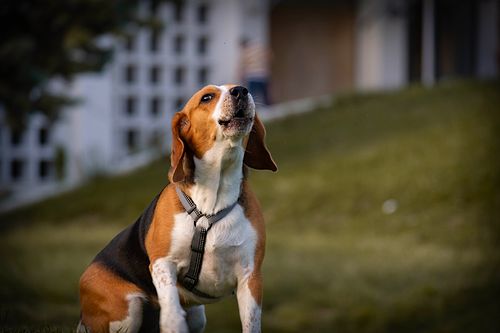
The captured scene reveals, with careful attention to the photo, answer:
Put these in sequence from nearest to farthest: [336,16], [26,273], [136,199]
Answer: [26,273] → [136,199] → [336,16]

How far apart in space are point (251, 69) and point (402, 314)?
757 centimetres

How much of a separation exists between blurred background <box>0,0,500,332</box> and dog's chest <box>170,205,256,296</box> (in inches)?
35.1

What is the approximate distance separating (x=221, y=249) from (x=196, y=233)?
118mm

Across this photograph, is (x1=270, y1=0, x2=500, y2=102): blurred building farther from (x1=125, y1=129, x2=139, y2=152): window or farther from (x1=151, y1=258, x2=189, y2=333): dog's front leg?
(x1=151, y1=258, x2=189, y2=333): dog's front leg

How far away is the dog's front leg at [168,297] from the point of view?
3.61m

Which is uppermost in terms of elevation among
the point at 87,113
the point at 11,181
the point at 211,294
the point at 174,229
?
the point at 174,229

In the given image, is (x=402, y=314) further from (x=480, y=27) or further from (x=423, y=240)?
(x=480, y=27)

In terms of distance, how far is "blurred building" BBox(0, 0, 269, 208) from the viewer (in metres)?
13.2

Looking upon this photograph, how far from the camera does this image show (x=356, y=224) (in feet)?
32.9

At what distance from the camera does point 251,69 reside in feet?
47.3

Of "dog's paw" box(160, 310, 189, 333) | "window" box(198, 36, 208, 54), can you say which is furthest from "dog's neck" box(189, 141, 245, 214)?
"window" box(198, 36, 208, 54)

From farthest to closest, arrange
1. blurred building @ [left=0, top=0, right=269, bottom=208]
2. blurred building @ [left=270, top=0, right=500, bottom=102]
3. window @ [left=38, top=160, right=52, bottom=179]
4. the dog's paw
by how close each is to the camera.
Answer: blurred building @ [left=270, top=0, right=500, bottom=102] → window @ [left=38, top=160, right=52, bottom=179] → blurred building @ [left=0, top=0, right=269, bottom=208] → the dog's paw

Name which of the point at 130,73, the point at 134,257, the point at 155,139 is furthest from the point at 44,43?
the point at 134,257

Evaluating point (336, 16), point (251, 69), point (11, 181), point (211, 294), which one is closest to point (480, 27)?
point (336, 16)
